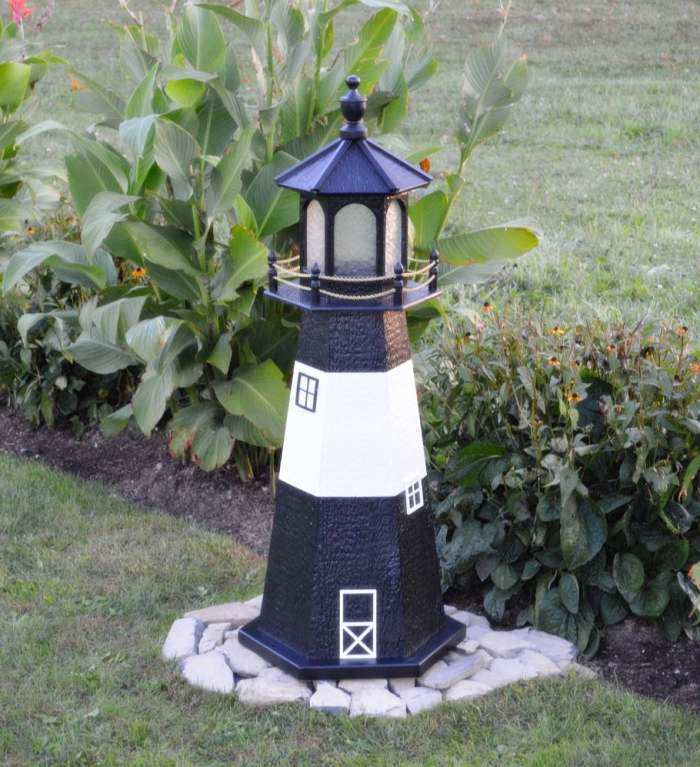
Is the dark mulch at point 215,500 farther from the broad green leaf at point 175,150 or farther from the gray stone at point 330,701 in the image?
the broad green leaf at point 175,150

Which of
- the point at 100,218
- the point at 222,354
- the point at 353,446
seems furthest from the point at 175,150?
the point at 353,446

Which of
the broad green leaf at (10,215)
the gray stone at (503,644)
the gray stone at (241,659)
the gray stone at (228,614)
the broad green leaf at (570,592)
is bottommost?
the gray stone at (228,614)

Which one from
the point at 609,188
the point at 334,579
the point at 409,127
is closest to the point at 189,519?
the point at 334,579

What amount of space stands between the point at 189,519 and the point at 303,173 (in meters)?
2.06

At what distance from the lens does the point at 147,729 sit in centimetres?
371

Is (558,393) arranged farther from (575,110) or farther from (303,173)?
(575,110)

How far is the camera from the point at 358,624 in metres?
3.87

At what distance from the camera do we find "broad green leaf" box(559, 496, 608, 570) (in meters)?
4.10

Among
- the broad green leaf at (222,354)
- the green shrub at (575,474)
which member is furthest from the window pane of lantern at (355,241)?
the broad green leaf at (222,354)

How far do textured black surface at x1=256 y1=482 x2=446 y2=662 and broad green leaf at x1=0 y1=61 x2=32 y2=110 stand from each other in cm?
333

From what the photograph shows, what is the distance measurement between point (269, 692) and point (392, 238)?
57.6 inches

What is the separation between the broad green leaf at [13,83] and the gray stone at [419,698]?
395 cm

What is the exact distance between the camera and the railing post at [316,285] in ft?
11.7

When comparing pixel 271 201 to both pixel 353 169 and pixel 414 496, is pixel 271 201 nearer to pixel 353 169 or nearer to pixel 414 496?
pixel 353 169
